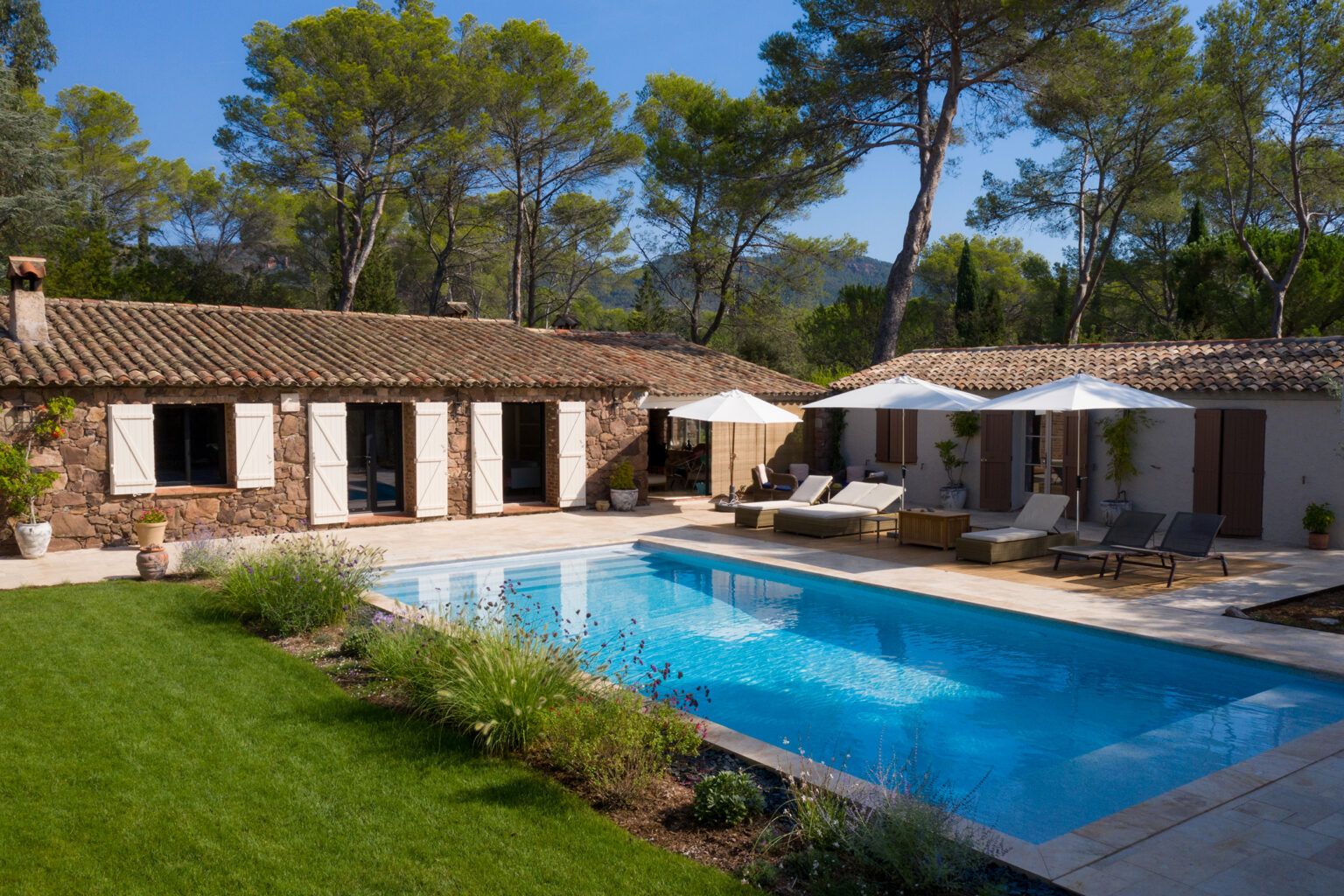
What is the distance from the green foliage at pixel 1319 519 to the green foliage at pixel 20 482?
56.1 feet

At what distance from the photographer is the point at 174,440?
47.1 feet

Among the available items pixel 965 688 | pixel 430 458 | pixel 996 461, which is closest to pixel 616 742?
pixel 965 688

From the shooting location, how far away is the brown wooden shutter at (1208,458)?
14.3 metres

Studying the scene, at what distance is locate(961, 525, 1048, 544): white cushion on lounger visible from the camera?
12.4 metres

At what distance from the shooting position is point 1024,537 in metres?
12.6

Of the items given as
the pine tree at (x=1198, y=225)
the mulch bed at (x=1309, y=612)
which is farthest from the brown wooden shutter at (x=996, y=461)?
the pine tree at (x=1198, y=225)

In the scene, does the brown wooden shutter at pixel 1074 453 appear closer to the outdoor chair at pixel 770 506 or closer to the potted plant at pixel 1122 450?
the potted plant at pixel 1122 450

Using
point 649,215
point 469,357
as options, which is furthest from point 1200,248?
point 469,357

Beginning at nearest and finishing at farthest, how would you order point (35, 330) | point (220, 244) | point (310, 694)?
point (310, 694) → point (35, 330) → point (220, 244)

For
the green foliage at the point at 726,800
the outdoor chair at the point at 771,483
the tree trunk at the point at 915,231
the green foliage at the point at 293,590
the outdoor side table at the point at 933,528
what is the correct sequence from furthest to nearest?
the tree trunk at the point at 915,231 → the outdoor chair at the point at 771,483 → the outdoor side table at the point at 933,528 → the green foliage at the point at 293,590 → the green foliage at the point at 726,800

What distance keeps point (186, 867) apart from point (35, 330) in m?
12.4

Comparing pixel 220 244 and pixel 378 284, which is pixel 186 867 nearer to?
pixel 378 284

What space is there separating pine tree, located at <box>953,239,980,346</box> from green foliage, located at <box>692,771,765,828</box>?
92.3 feet

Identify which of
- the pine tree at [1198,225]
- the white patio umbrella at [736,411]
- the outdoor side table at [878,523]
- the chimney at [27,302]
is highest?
the pine tree at [1198,225]
